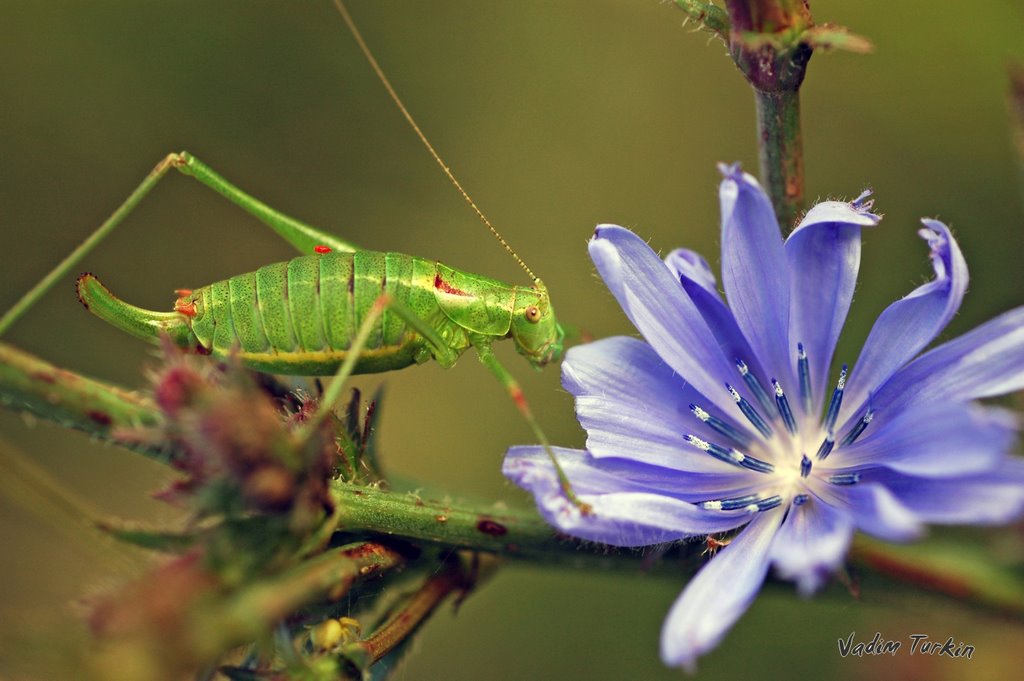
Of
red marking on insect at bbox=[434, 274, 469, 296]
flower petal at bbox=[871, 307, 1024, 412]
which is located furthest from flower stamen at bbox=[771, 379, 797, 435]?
red marking on insect at bbox=[434, 274, 469, 296]

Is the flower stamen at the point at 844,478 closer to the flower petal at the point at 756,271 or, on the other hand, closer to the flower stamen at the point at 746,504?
the flower stamen at the point at 746,504

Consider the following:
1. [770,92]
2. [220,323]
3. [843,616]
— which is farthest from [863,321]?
[220,323]

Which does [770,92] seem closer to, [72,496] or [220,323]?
[220,323]

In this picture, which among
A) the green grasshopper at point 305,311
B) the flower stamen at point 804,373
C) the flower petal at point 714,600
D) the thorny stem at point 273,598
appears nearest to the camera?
the thorny stem at point 273,598

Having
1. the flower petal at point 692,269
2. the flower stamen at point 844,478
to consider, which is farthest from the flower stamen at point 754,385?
the flower stamen at point 844,478

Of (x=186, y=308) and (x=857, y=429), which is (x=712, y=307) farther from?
(x=186, y=308)
